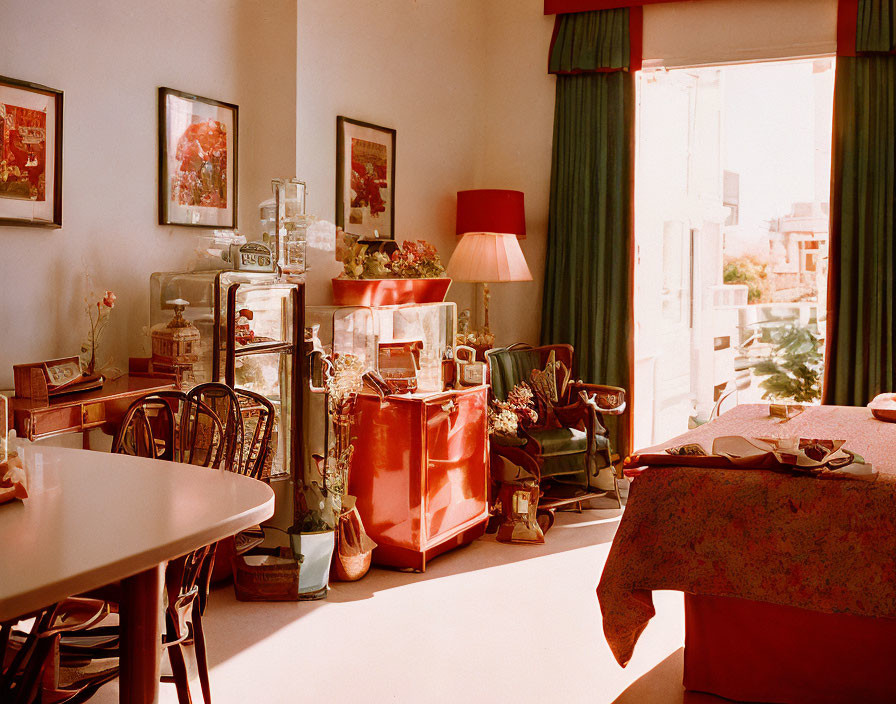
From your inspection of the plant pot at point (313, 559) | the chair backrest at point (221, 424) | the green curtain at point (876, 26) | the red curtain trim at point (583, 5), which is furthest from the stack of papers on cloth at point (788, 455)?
the red curtain trim at point (583, 5)

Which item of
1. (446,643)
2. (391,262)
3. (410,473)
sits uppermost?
(391,262)

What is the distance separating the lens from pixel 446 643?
3.33 metres

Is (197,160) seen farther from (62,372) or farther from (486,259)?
(486,259)

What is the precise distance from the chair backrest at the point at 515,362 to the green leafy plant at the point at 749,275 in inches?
80.3

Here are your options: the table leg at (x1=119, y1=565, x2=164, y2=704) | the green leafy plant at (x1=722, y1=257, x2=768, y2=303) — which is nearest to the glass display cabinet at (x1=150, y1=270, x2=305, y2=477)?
the table leg at (x1=119, y1=565, x2=164, y2=704)

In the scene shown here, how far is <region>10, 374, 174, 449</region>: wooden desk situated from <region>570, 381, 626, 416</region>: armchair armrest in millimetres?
2795

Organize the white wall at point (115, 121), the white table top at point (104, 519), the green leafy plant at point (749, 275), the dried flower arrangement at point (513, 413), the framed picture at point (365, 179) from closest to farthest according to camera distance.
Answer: the white table top at point (104, 519), the white wall at point (115, 121), the framed picture at point (365, 179), the dried flower arrangement at point (513, 413), the green leafy plant at point (749, 275)

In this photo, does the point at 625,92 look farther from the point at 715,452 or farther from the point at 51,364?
A: the point at 51,364

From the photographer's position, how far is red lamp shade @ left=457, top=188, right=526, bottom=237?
540 cm

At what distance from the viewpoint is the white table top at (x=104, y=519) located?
1.27 m

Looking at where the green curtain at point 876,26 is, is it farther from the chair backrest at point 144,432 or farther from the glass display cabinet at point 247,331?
the chair backrest at point 144,432

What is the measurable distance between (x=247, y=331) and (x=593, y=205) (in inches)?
116

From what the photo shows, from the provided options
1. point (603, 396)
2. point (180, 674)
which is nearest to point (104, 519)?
point (180, 674)

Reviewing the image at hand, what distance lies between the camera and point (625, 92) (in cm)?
566
